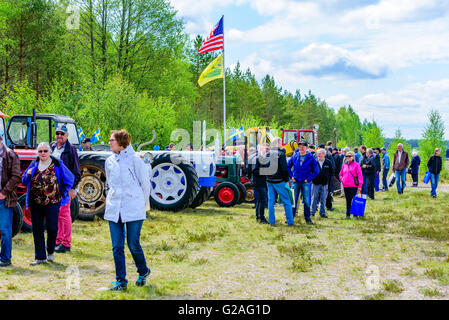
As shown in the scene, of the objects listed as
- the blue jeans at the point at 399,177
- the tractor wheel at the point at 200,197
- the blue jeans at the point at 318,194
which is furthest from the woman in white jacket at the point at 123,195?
the blue jeans at the point at 399,177

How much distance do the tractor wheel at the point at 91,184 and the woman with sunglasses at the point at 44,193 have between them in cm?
380

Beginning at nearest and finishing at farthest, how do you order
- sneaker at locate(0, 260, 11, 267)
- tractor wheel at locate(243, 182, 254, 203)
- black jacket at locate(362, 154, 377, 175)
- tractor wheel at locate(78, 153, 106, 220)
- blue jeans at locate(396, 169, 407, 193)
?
sneaker at locate(0, 260, 11, 267) < tractor wheel at locate(78, 153, 106, 220) < tractor wheel at locate(243, 182, 254, 203) < black jacket at locate(362, 154, 377, 175) < blue jeans at locate(396, 169, 407, 193)

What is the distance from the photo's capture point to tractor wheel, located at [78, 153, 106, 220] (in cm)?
1079

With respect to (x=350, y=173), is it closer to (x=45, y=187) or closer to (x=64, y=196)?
(x=64, y=196)

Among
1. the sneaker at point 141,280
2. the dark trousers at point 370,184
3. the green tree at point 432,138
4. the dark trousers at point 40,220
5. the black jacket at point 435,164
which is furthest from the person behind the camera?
the green tree at point 432,138

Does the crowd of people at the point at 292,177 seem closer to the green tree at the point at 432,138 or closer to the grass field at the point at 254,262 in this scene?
the grass field at the point at 254,262

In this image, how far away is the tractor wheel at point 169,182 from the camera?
12.3 metres

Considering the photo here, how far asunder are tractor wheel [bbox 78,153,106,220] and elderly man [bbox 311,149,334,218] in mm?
4983

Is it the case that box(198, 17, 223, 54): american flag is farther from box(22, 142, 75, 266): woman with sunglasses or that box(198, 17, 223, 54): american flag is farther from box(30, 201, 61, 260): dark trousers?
box(30, 201, 61, 260): dark trousers

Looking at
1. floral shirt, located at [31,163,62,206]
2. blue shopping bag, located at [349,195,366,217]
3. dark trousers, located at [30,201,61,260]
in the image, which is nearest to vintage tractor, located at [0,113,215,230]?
dark trousers, located at [30,201,61,260]

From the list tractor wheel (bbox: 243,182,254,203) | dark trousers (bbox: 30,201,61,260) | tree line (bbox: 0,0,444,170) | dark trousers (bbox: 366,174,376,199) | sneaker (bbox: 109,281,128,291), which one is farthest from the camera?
tree line (bbox: 0,0,444,170)

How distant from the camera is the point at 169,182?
40.8 ft

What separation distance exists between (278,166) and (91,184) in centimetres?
412

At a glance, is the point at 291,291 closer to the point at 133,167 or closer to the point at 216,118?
the point at 133,167
